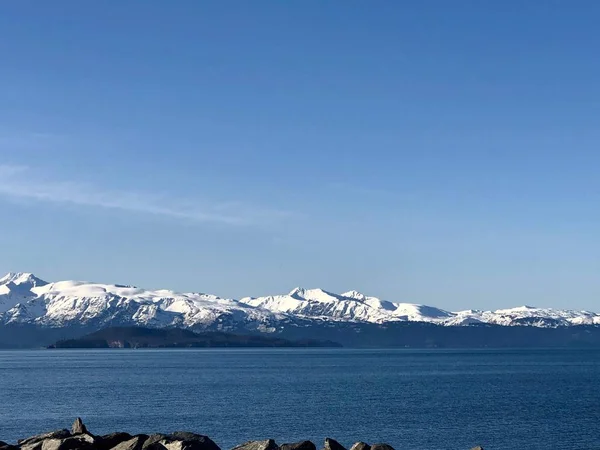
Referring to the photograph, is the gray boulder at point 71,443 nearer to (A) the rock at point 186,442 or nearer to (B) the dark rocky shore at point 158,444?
(B) the dark rocky shore at point 158,444

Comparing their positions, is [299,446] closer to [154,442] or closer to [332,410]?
[154,442]

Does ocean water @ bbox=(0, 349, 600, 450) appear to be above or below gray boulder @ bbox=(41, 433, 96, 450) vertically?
below

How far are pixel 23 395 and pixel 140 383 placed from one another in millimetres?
30361

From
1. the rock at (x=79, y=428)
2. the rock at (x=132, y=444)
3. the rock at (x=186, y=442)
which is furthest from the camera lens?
the rock at (x=79, y=428)

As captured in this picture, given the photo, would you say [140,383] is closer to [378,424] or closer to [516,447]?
[378,424]

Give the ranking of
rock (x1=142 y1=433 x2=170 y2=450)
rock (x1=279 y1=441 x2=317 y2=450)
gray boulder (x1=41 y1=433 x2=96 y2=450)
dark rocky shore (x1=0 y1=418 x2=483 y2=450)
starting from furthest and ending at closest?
gray boulder (x1=41 y1=433 x2=96 y2=450), rock (x1=279 y1=441 x2=317 y2=450), dark rocky shore (x1=0 y1=418 x2=483 y2=450), rock (x1=142 y1=433 x2=170 y2=450)

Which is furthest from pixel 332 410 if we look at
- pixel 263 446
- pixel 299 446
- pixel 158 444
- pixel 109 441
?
pixel 158 444

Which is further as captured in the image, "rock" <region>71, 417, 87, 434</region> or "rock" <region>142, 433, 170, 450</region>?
"rock" <region>71, 417, 87, 434</region>

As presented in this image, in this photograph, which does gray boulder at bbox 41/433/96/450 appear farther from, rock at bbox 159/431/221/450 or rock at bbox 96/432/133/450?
rock at bbox 159/431/221/450

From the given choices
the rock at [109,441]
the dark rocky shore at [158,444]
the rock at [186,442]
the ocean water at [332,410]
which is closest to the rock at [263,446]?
the dark rocky shore at [158,444]

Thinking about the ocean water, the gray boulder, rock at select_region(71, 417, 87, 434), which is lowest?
the ocean water

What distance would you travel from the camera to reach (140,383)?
15300 cm

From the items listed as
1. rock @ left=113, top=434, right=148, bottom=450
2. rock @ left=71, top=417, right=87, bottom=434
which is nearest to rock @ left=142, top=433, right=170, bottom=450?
rock @ left=113, top=434, right=148, bottom=450

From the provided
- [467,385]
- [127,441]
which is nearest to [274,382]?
[467,385]
